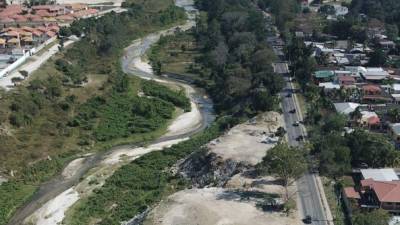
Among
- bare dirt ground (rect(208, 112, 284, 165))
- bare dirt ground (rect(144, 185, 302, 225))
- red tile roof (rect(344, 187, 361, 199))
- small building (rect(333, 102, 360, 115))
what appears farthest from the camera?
small building (rect(333, 102, 360, 115))

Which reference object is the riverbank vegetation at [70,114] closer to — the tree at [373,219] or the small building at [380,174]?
the small building at [380,174]

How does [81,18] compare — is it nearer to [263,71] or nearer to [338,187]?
[263,71]

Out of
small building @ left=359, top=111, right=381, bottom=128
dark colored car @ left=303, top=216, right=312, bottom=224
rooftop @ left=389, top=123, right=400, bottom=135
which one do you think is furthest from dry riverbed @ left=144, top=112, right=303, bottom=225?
rooftop @ left=389, top=123, right=400, bottom=135

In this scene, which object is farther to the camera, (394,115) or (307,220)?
(394,115)

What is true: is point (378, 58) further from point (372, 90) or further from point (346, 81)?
point (372, 90)

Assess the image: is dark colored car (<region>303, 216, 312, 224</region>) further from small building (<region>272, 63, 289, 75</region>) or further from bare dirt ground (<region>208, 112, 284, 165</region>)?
small building (<region>272, 63, 289, 75</region>)

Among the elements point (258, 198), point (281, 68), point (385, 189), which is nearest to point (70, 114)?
point (258, 198)

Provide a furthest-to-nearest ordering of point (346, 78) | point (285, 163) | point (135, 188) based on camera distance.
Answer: point (346, 78), point (135, 188), point (285, 163)

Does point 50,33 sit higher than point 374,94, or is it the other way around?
point 50,33
